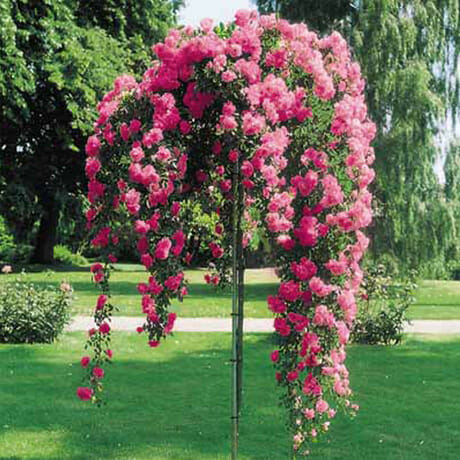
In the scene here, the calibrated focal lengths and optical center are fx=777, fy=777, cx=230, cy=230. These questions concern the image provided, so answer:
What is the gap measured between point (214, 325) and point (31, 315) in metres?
3.21

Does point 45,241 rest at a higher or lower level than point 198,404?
higher

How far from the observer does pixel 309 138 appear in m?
4.45

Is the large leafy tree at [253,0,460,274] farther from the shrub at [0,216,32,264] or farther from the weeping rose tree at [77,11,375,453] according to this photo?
the shrub at [0,216,32,264]

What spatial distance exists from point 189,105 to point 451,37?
48.1 feet

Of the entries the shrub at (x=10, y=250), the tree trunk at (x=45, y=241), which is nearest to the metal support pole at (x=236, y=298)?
the tree trunk at (x=45, y=241)

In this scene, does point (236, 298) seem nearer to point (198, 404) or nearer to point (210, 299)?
point (198, 404)

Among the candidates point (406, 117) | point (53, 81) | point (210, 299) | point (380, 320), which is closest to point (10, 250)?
point (53, 81)

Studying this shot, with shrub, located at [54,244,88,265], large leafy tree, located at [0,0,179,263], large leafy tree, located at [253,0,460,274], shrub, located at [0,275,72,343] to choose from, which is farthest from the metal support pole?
shrub, located at [54,244,88,265]

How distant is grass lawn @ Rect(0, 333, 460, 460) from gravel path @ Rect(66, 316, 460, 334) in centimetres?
152

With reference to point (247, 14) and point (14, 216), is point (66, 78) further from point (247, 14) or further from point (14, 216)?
point (247, 14)

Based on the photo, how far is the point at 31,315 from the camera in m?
10.3

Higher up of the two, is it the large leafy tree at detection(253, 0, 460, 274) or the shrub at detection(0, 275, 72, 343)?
the large leafy tree at detection(253, 0, 460, 274)

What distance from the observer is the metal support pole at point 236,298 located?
4625 mm

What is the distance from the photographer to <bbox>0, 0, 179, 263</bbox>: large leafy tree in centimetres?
1786
